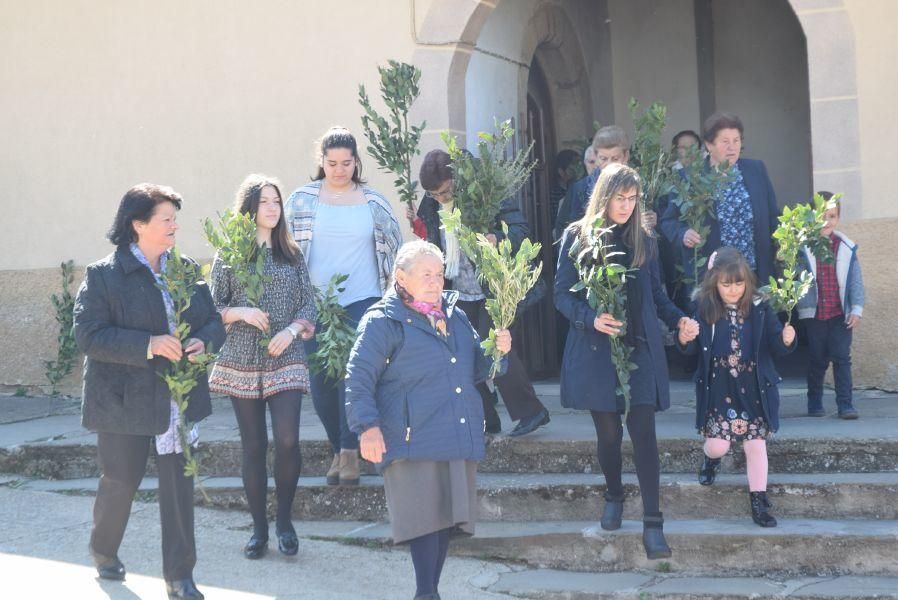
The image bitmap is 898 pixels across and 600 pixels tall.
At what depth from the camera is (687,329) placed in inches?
209

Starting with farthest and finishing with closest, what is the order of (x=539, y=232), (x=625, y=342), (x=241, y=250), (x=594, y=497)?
1. (x=539, y=232)
2. (x=594, y=497)
3. (x=241, y=250)
4. (x=625, y=342)

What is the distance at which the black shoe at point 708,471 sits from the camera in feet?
18.5

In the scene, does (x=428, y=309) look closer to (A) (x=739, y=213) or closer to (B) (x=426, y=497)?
(B) (x=426, y=497)

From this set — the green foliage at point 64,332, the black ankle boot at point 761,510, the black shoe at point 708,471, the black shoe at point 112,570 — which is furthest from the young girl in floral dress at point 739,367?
the green foliage at point 64,332

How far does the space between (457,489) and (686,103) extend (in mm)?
7384

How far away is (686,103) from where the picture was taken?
11297mm

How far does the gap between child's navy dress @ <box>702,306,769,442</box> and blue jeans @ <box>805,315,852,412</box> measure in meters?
1.39

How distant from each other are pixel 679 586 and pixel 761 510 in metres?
0.56

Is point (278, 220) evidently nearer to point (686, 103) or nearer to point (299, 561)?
point (299, 561)

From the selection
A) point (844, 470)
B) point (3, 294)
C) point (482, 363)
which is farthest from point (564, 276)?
point (3, 294)

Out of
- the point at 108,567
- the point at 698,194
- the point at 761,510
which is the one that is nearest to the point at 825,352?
the point at 698,194

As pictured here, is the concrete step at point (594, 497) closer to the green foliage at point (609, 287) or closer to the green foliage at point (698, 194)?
the green foliage at point (609, 287)

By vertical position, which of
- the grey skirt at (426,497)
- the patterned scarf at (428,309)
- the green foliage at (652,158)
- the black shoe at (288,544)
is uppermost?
the green foliage at (652,158)

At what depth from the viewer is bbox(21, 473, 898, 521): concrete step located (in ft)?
18.2
